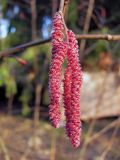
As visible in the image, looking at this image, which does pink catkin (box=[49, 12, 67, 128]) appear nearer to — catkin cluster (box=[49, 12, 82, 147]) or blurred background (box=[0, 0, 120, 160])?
catkin cluster (box=[49, 12, 82, 147])

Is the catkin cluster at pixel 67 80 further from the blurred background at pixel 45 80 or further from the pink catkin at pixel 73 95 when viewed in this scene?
the blurred background at pixel 45 80

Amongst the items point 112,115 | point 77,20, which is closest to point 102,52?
point 77,20

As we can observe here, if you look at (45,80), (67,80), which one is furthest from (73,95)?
(45,80)

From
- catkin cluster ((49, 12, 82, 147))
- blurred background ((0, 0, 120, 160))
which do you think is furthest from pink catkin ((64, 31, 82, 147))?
blurred background ((0, 0, 120, 160))

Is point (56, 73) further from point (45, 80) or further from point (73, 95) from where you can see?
point (45, 80)

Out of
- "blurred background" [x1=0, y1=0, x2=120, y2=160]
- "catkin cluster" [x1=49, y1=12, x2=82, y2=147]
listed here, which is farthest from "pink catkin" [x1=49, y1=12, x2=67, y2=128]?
"blurred background" [x1=0, y1=0, x2=120, y2=160]

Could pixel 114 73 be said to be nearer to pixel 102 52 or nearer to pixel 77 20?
pixel 102 52

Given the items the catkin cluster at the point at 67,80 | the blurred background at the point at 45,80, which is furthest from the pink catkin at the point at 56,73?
the blurred background at the point at 45,80

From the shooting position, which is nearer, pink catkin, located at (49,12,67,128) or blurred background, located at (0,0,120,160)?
pink catkin, located at (49,12,67,128)
